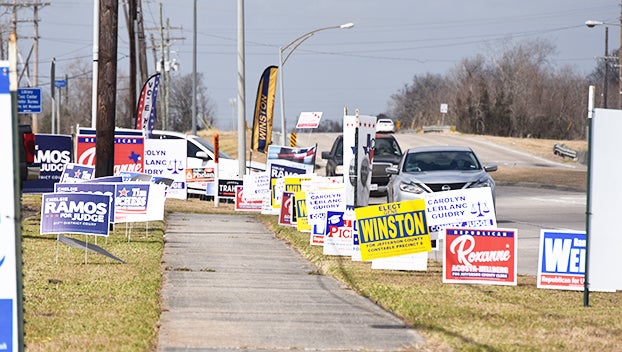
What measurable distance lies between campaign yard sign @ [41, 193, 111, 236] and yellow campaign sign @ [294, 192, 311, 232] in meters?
5.67

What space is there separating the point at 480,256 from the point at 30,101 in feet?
85.2

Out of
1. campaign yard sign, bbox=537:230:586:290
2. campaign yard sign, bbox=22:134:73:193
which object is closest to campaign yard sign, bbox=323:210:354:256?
campaign yard sign, bbox=537:230:586:290

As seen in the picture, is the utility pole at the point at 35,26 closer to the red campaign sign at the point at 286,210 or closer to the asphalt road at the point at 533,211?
the asphalt road at the point at 533,211

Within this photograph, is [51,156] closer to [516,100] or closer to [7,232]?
[7,232]

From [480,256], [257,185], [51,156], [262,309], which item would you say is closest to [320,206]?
[480,256]

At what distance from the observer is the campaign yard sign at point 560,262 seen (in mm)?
13078

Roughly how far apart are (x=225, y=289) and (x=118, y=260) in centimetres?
308

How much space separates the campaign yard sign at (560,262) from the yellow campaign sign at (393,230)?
1.96 metres

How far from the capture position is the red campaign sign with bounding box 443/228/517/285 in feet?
44.1

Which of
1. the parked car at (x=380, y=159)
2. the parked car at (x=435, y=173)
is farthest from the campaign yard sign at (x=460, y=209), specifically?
the parked car at (x=380, y=159)

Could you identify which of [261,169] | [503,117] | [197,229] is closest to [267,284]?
[197,229]

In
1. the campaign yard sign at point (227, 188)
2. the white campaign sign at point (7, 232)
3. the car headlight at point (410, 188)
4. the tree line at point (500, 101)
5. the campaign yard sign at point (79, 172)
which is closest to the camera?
the white campaign sign at point (7, 232)

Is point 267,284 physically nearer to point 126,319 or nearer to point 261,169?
point 126,319

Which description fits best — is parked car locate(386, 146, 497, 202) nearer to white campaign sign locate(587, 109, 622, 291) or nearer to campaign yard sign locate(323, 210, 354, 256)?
campaign yard sign locate(323, 210, 354, 256)
